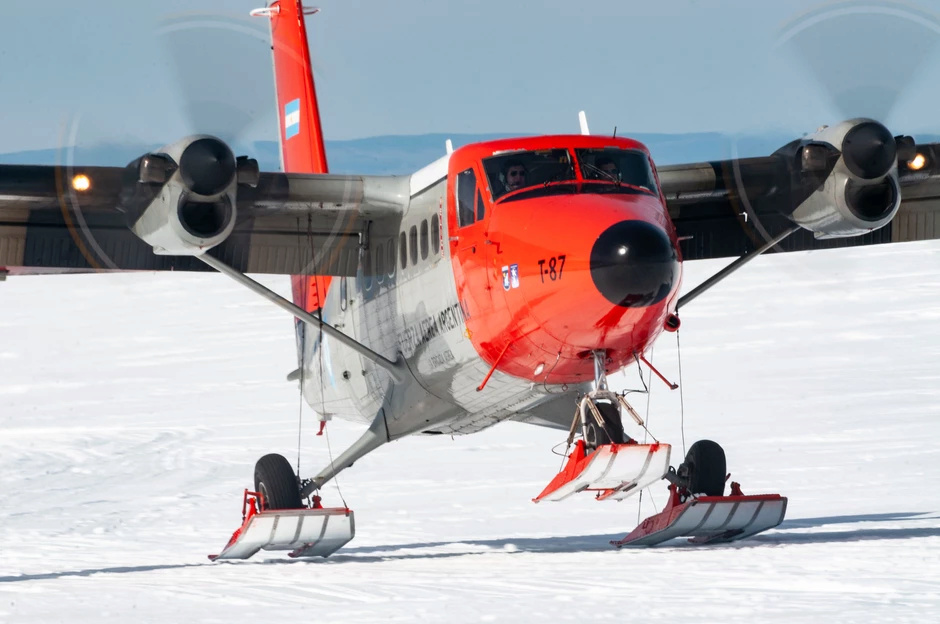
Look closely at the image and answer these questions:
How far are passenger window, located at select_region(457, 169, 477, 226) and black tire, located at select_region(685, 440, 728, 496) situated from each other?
139 inches

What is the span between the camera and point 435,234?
44.3ft

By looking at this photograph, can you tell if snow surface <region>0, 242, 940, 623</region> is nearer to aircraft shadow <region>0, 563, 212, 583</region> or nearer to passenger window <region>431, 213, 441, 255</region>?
aircraft shadow <region>0, 563, 212, 583</region>

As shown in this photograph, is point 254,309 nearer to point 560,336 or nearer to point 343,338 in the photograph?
point 343,338

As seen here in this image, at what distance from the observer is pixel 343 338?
14484 millimetres

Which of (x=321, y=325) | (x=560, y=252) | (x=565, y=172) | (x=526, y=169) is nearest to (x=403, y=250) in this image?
(x=321, y=325)

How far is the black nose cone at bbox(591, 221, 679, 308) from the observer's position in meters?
11.0

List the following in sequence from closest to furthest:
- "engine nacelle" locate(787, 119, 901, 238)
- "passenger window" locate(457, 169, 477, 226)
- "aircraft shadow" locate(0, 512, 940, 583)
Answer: "passenger window" locate(457, 169, 477, 226)
"aircraft shadow" locate(0, 512, 940, 583)
"engine nacelle" locate(787, 119, 901, 238)

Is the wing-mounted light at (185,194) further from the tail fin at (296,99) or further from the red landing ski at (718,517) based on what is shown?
the red landing ski at (718,517)

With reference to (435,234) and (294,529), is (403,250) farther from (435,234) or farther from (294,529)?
(294,529)

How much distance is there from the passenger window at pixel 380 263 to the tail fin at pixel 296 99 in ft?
9.21

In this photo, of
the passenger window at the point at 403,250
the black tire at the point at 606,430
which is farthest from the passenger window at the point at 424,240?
the black tire at the point at 606,430

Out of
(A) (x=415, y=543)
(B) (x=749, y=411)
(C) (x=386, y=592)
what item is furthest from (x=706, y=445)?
(B) (x=749, y=411)

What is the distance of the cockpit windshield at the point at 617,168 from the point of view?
1223cm

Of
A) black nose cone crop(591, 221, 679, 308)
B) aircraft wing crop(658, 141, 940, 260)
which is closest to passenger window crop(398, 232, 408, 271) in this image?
aircraft wing crop(658, 141, 940, 260)
